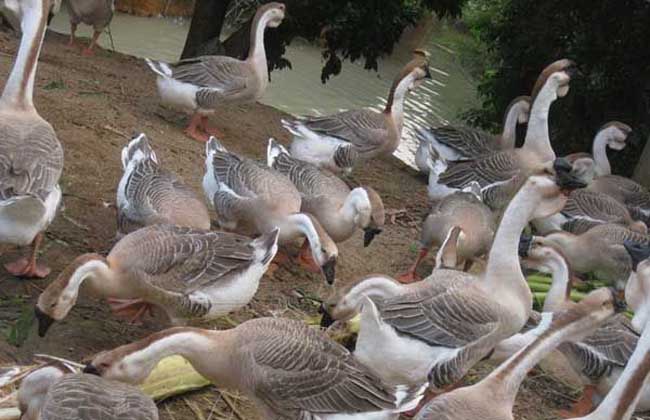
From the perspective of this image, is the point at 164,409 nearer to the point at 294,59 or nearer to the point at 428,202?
the point at 428,202

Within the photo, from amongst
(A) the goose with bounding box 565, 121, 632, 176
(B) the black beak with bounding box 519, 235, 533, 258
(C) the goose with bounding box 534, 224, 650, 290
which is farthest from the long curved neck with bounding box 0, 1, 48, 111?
(A) the goose with bounding box 565, 121, 632, 176

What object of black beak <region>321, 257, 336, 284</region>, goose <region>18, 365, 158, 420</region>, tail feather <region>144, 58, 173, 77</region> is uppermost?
tail feather <region>144, 58, 173, 77</region>

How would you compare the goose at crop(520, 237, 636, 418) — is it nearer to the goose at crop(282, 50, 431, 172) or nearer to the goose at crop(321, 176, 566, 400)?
the goose at crop(321, 176, 566, 400)

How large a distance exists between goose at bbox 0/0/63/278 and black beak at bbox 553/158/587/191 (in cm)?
296

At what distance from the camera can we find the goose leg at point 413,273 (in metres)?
7.56

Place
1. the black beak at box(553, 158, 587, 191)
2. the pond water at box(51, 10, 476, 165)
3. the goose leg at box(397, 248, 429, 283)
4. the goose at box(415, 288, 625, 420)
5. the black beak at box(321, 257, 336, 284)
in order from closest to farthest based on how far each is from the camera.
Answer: the goose at box(415, 288, 625, 420), the black beak at box(553, 158, 587, 191), the black beak at box(321, 257, 336, 284), the goose leg at box(397, 248, 429, 283), the pond water at box(51, 10, 476, 165)

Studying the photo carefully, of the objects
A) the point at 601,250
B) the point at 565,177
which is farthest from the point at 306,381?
the point at 601,250

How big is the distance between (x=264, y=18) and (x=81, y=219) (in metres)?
3.95

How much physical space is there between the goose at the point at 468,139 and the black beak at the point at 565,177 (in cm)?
461

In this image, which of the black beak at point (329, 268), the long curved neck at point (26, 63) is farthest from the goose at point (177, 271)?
the long curved neck at point (26, 63)

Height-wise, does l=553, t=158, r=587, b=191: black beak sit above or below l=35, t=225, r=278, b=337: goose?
above

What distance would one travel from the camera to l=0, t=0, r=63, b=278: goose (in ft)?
17.1

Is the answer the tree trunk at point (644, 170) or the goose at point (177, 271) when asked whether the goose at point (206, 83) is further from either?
the tree trunk at point (644, 170)

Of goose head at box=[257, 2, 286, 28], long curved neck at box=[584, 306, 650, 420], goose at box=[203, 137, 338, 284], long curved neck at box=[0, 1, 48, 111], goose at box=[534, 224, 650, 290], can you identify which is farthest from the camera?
goose head at box=[257, 2, 286, 28]
